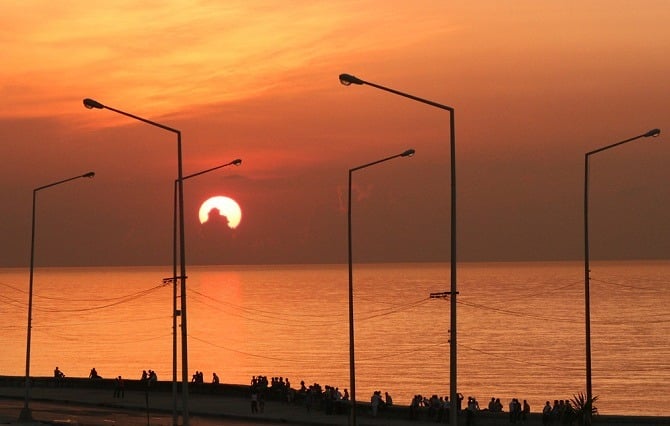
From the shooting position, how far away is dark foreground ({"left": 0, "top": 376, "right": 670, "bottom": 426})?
56.7m

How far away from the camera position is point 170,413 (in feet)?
206

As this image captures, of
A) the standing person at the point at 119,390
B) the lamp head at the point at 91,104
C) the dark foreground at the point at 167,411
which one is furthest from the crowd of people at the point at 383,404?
the lamp head at the point at 91,104

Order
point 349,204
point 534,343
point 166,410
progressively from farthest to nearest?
point 534,343, point 166,410, point 349,204

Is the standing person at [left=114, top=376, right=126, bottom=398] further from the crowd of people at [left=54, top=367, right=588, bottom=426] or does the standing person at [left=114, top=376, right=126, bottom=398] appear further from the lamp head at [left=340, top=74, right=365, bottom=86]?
the lamp head at [left=340, top=74, right=365, bottom=86]

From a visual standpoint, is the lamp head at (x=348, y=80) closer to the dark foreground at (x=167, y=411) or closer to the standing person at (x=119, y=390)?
the dark foreground at (x=167, y=411)

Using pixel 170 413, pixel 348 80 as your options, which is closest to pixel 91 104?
pixel 348 80

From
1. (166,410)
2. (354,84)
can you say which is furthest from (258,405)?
(354,84)

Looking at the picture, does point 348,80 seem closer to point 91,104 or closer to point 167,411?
point 91,104

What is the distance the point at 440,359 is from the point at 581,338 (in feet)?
130

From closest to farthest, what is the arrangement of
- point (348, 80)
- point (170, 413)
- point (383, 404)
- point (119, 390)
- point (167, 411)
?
point (348, 80)
point (383, 404)
point (170, 413)
point (167, 411)
point (119, 390)

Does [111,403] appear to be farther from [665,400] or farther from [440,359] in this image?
[440,359]

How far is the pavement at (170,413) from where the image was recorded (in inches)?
2205

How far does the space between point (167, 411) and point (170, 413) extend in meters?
0.57

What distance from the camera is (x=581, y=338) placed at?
193625 millimetres
